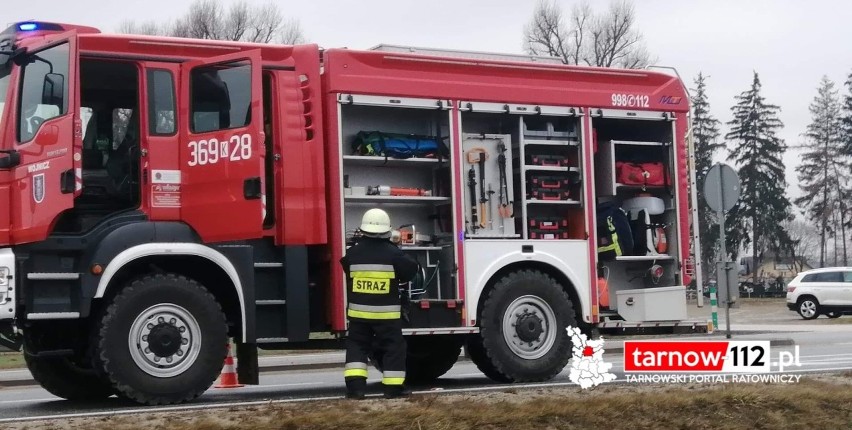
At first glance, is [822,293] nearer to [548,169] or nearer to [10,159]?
[548,169]

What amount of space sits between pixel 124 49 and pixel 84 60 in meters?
0.33

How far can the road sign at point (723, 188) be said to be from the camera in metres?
17.8

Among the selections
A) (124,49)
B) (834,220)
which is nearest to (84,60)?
(124,49)

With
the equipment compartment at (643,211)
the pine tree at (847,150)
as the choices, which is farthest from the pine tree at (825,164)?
the equipment compartment at (643,211)

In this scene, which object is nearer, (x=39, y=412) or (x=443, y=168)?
(x=39, y=412)

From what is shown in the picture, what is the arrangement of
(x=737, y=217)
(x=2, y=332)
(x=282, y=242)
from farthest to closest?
(x=737, y=217), (x=282, y=242), (x=2, y=332)

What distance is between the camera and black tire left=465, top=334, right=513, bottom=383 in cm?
1120

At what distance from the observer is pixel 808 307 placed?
33.9 m

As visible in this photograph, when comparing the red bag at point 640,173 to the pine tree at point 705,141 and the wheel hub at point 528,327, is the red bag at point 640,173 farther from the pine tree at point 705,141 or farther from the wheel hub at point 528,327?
the pine tree at point 705,141

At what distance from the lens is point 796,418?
27.1 feet

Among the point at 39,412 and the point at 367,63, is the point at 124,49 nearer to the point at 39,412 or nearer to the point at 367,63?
the point at 367,63

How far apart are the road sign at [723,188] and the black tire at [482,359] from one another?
7.56m

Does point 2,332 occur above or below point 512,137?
below

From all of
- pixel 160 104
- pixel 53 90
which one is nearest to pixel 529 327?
pixel 160 104
